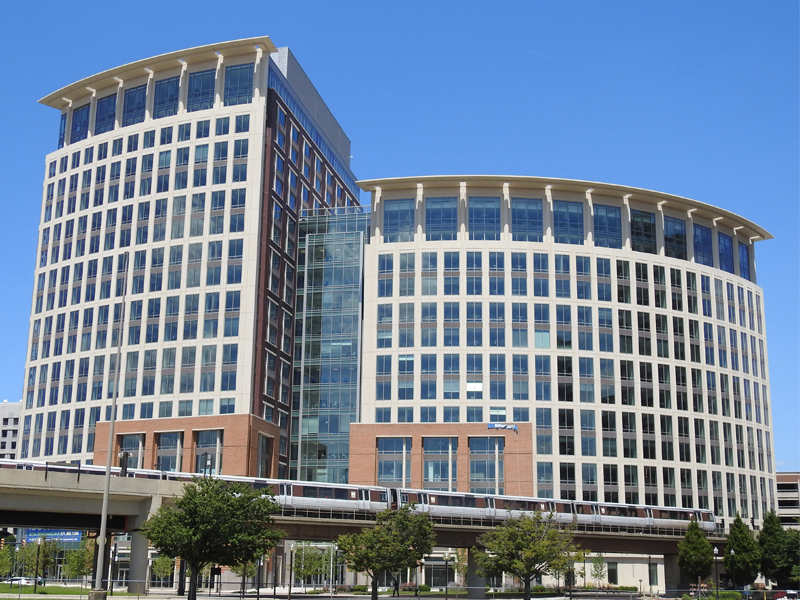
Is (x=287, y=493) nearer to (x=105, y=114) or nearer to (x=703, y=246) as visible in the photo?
(x=105, y=114)

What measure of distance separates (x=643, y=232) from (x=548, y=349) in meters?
22.0

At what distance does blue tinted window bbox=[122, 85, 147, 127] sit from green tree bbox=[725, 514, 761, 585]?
84558 millimetres

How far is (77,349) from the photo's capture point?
377ft

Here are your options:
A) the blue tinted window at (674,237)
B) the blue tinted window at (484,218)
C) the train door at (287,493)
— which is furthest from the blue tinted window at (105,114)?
the blue tinted window at (674,237)

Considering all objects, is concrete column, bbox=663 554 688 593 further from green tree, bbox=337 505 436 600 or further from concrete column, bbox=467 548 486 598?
green tree, bbox=337 505 436 600

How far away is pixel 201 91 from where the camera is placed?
115688mm

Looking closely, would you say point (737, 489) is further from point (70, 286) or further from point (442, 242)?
point (70, 286)

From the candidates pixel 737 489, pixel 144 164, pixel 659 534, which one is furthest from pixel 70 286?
pixel 737 489

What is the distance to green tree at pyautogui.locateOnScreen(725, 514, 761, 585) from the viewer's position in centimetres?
9912

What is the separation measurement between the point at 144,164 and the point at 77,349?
78.4ft

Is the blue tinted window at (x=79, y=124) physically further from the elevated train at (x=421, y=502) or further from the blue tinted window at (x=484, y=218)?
the elevated train at (x=421, y=502)

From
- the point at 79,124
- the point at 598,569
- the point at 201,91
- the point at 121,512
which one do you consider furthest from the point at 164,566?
the point at 79,124

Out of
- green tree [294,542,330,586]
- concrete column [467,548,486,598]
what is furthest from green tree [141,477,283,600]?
green tree [294,542,330,586]

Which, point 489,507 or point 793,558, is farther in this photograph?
point 793,558
